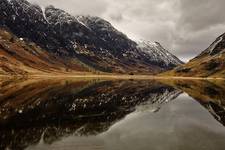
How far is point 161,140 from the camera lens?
33531 millimetres

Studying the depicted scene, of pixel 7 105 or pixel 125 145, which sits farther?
pixel 7 105

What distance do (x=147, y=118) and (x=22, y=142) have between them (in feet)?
78.7

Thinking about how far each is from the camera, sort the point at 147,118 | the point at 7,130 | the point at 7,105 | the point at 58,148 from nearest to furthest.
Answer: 1. the point at 58,148
2. the point at 7,130
3. the point at 147,118
4. the point at 7,105

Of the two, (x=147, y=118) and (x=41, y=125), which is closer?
(x=41, y=125)

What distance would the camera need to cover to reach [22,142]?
31.2 m

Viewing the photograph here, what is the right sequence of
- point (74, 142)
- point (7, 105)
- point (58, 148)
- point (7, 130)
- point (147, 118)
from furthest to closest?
point (7, 105) → point (147, 118) → point (7, 130) → point (74, 142) → point (58, 148)

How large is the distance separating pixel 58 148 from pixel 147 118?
24578 mm

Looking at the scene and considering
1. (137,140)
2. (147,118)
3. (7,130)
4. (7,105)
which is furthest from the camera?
(7,105)

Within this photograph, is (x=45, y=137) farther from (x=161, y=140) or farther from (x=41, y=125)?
(x=161, y=140)

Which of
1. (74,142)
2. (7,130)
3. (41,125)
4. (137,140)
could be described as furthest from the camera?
(41,125)

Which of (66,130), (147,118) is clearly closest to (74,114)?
(147,118)

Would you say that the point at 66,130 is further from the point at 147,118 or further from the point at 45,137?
the point at 147,118

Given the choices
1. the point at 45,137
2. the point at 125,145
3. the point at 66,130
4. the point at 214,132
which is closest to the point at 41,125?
the point at 66,130

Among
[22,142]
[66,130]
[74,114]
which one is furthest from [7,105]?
[22,142]
